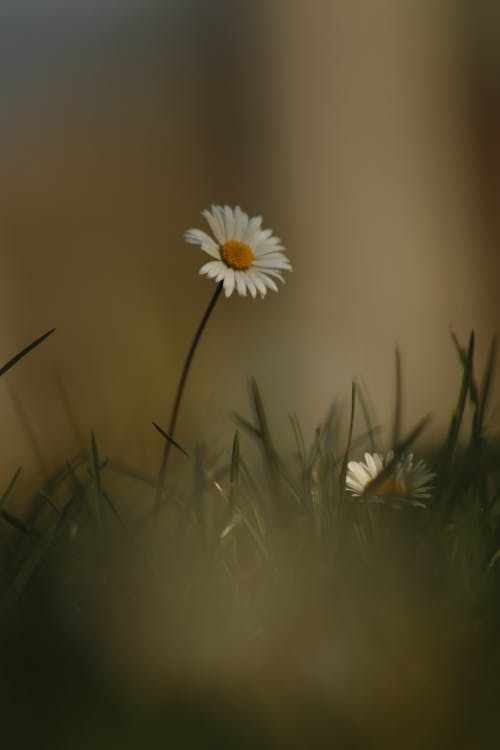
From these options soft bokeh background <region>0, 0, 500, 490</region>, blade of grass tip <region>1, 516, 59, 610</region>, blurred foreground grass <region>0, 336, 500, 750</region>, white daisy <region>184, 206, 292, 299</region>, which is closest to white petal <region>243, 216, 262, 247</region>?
white daisy <region>184, 206, 292, 299</region>

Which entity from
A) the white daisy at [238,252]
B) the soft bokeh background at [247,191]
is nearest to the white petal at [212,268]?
the white daisy at [238,252]

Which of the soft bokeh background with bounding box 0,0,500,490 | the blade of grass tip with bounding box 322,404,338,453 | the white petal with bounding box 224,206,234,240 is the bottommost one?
the blade of grass tip with bounding box 322,404,338,453

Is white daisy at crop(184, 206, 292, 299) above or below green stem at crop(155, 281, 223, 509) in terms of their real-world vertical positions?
above

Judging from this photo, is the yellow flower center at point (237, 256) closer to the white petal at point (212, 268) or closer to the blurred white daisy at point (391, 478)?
the white petal at point (212, 268)

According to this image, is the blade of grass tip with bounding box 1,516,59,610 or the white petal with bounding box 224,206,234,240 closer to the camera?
the blade of grass tip with bounding box 1,516,59,610

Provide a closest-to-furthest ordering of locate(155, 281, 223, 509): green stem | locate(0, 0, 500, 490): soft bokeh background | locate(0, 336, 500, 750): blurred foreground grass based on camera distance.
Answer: locate(0, 336, 500, 750): blurred foreground grass
locate(155, 281, 223, 509): green stem
locate(0, 0, 500, 490): soft bokeh background

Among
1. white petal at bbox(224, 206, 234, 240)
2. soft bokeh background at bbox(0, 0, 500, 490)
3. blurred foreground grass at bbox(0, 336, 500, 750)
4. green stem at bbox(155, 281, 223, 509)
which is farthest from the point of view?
soft bokeh background at bbox(0, 0, 500, 490)

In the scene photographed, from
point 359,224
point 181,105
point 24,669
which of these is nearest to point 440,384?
point 359,224

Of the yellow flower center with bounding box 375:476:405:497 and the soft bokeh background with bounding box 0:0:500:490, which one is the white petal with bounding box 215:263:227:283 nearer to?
the yellow flower center with bounding box 375:476:405:497
